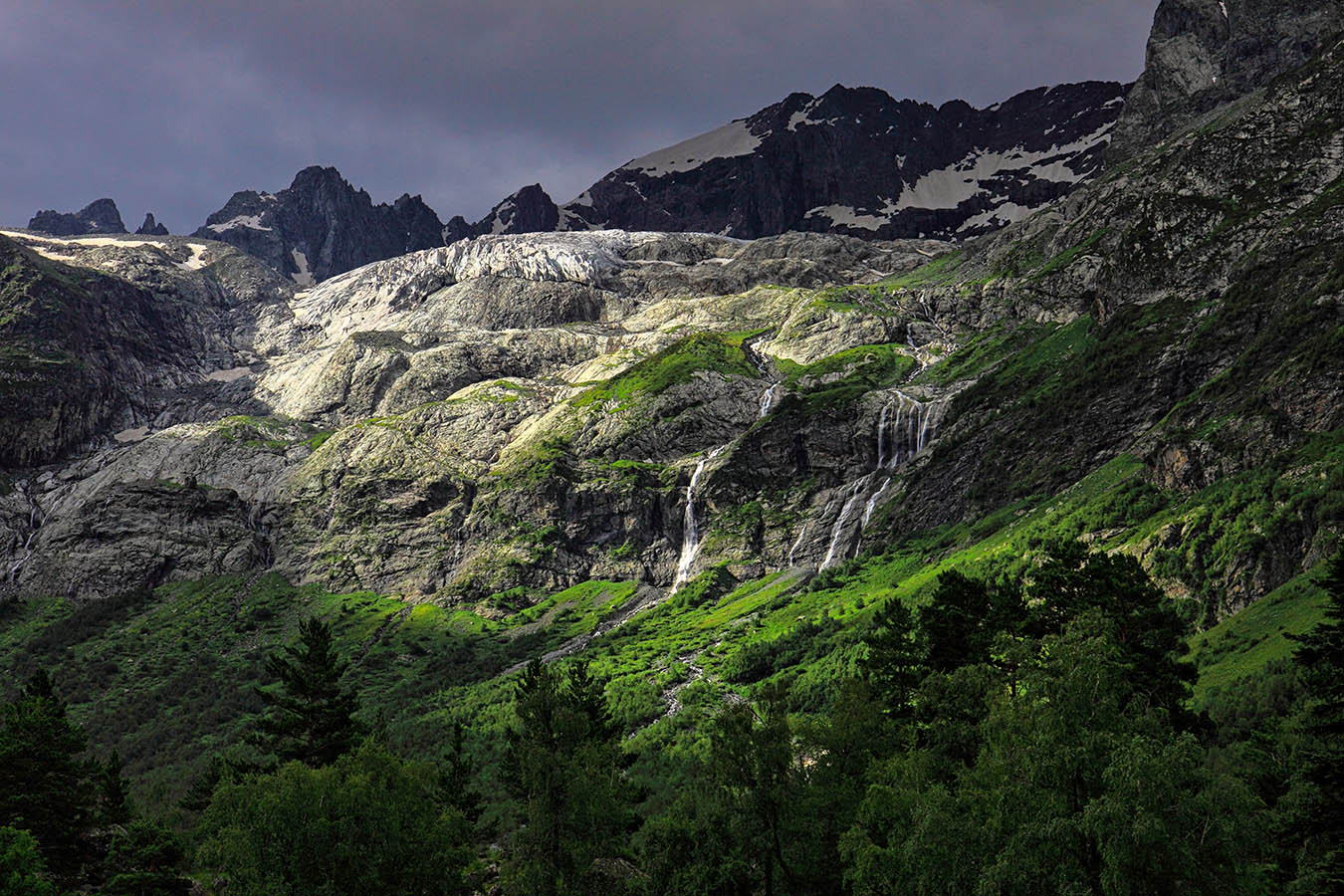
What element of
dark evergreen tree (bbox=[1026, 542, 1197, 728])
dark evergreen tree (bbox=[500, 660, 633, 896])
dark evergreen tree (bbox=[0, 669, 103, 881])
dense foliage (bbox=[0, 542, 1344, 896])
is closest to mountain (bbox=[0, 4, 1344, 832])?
dense foliage (bbox=[0, 542, 1344, 896])

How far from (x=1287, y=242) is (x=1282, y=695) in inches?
4335

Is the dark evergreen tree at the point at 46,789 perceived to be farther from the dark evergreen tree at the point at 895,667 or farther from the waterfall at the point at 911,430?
the waterfall at the point at 911,430

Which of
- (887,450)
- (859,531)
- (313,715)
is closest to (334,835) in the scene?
(313,715)

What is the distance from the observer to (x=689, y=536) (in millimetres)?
177625

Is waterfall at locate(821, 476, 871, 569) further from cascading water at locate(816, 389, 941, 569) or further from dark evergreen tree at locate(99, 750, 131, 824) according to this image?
dark evergreen tree at locate(99, 750, 131, 824)

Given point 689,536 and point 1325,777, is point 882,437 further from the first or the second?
point 1325,777

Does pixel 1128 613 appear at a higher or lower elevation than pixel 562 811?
lower

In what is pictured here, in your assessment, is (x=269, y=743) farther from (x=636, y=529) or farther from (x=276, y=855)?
(x=636, y=529)

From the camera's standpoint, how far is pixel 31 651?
161125 millimetres

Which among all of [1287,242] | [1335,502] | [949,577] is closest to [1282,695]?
[949,577]

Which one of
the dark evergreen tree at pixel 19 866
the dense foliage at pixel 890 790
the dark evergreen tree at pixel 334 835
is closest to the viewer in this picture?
the dense foliage at pixel 890 790

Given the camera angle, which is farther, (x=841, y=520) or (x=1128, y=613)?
(x=841, y=520)

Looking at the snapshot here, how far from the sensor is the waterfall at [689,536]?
169250 mm

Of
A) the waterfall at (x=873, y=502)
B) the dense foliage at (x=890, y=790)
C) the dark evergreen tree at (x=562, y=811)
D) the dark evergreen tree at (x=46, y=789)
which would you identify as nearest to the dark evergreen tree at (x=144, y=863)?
the dense foliage at (x=890, y=790)
